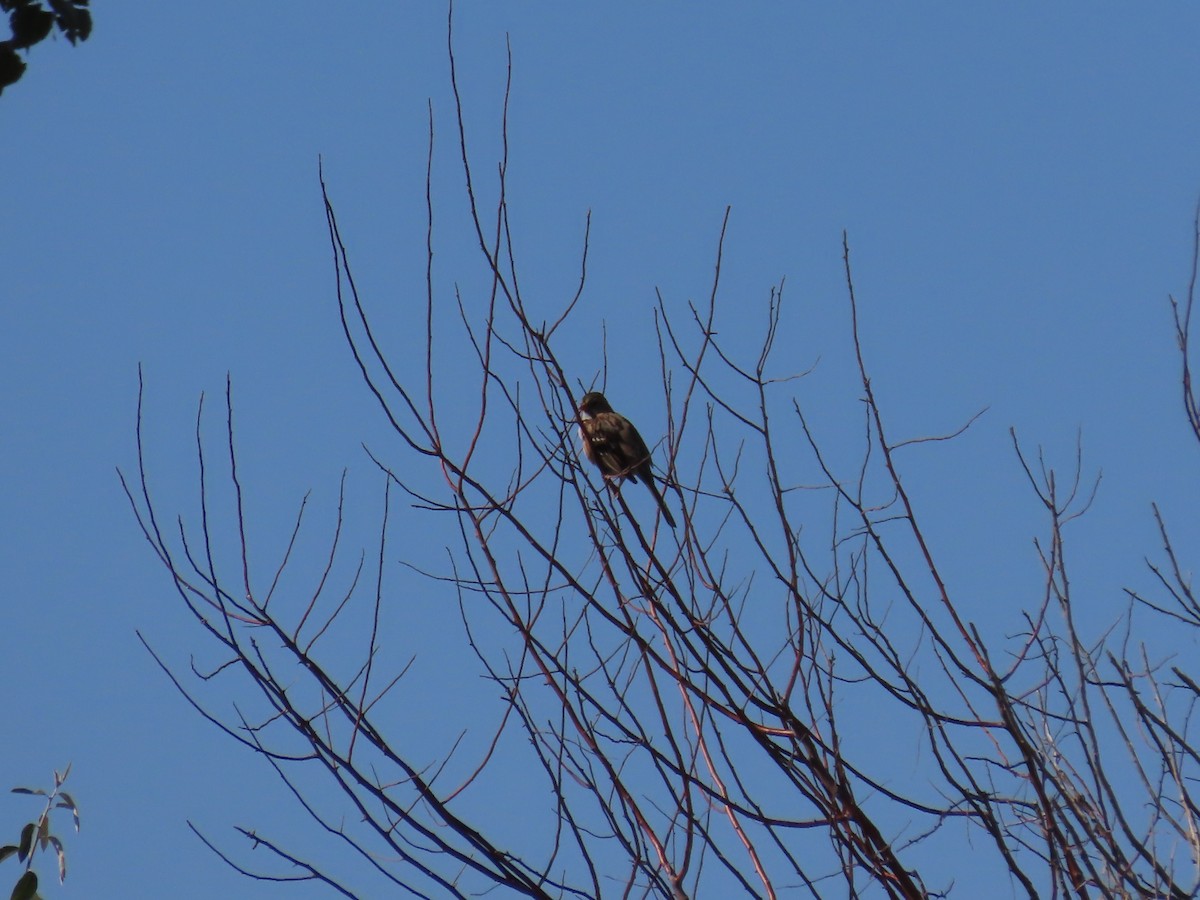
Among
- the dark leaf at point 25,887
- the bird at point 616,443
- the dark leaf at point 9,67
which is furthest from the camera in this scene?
the bird at point 616,443

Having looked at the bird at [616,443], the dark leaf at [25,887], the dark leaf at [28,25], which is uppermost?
the bird at [616,443]

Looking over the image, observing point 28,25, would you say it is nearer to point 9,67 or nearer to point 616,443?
point 9,67

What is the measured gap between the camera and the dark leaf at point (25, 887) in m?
3.52

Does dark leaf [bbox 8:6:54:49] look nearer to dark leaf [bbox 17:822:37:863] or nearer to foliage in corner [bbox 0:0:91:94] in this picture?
foliage in corner [bbox 0:0:91:94]

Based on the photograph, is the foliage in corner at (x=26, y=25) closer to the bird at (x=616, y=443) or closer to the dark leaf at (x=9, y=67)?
the dark leaf at (x=9, y=67)

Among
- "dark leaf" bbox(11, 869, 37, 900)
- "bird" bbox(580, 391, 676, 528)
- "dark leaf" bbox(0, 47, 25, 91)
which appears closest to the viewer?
"dark leaf" bbox(0, 47, 25, 91)

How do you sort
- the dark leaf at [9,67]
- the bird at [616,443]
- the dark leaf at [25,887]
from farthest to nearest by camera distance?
the bird at [616,443]
the dark leaf at [25,887]
the dark leaf at [9,67]

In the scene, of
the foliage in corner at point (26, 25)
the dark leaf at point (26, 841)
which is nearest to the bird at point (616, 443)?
the dark leaf at point (26, 841)

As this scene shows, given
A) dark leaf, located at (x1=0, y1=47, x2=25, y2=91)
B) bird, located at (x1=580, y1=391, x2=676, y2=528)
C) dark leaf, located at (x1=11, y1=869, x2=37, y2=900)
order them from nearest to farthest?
dark leaf, located at (x1=0, y1=47, x2=25, y2=91)
dark leaf, located at (x1=11, y1=869, x2=37, y2=900)
bird, located at (x1=580, y1=391, x2=676, y2=528)

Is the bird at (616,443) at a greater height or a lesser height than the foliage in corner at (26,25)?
greater

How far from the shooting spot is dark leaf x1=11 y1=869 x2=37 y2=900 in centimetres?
352

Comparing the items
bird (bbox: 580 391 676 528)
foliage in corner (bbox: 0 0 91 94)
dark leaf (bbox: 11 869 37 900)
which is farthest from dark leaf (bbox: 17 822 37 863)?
bird (bbox: 580 391 676 528)

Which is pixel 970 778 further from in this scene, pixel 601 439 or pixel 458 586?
pixel 601 439

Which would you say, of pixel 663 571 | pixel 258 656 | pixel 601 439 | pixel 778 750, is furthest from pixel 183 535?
pixel 601 439
